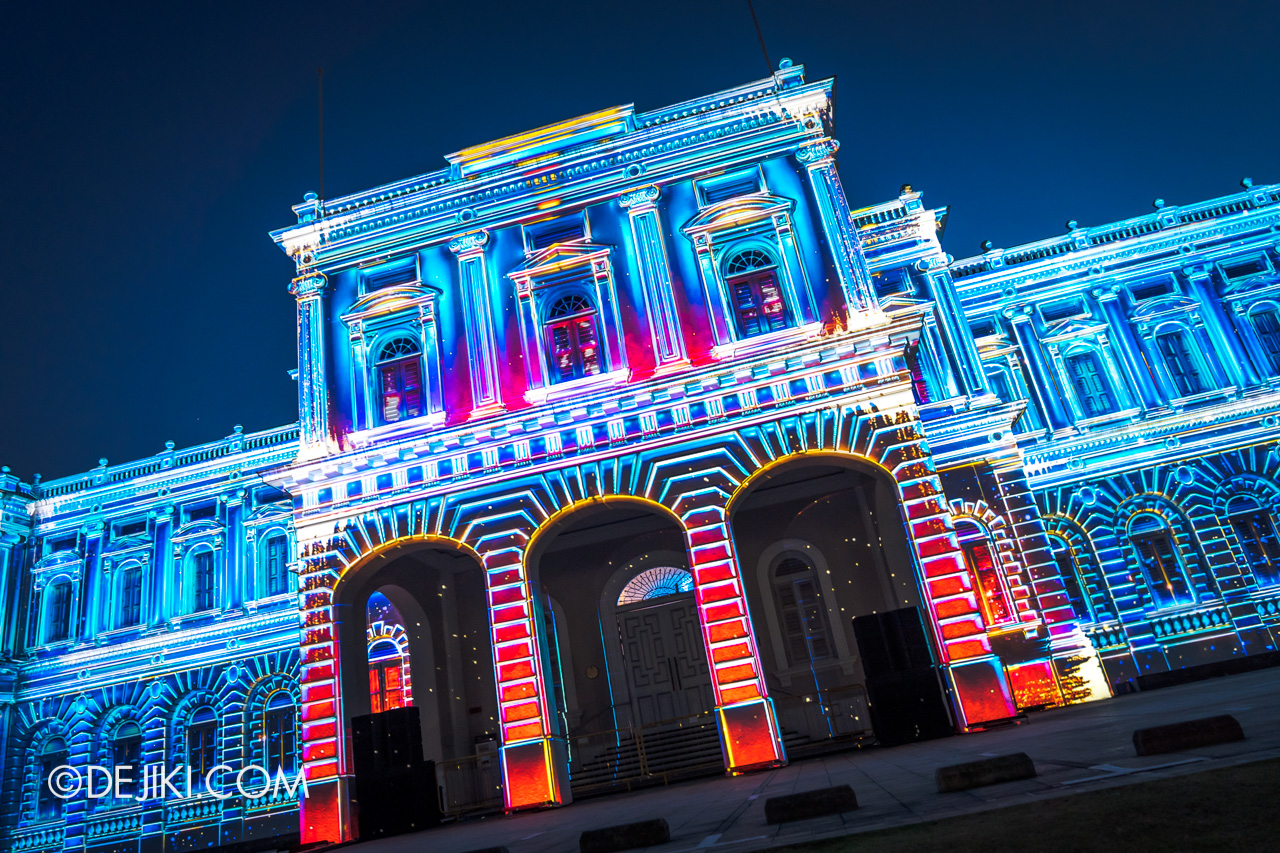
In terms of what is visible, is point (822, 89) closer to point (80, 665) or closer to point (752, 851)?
point (752, 851)

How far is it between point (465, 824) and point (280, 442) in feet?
55.1

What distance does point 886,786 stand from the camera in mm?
7332

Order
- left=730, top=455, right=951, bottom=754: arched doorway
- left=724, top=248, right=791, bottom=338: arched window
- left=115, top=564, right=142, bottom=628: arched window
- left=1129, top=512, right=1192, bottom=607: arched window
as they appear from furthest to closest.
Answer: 1. left=115, top=564, right=142, bottom=628: arched window
2. left=1129, top=512, right=1192, bottom=607: arched window
3. left=730, top=455, right=951, bottom=754: arched doorway
4. left=724, top=248, right=791, bottom=338: arched window

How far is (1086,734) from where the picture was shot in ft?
29.4

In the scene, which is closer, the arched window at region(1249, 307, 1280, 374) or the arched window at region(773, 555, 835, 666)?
the arched window at region(773, 555, 835, 666)

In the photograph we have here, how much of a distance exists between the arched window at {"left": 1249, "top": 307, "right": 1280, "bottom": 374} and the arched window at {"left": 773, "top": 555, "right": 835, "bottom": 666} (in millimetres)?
15446

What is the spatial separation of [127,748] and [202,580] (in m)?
5.13

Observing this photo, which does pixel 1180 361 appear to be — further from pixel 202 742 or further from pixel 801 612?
pixel 202 742

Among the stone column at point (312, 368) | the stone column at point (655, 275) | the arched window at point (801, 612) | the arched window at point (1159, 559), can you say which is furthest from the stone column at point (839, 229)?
the arched window at point (1159, 559)

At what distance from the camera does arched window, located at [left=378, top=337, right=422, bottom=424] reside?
→ 17.2 m

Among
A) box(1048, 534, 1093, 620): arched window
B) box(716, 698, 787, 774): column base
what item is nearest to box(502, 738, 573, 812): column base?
box(716, 698, 787, 774): column base

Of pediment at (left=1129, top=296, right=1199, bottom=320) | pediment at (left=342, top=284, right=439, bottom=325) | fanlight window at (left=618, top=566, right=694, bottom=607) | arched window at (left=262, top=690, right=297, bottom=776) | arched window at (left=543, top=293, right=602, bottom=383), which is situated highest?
pediment at (left=342, top=284, right=439, bottom=325)

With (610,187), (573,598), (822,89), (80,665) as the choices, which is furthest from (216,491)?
(822,89)

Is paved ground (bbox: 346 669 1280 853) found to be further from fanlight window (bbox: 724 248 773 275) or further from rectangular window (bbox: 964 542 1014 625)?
fanlight window (bbox: 724 248 773 275)
